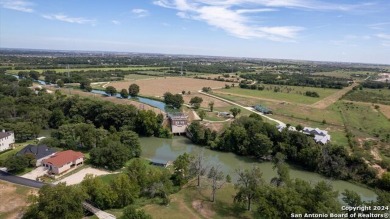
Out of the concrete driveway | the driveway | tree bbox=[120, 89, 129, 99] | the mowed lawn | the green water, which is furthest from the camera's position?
the mowed lawn

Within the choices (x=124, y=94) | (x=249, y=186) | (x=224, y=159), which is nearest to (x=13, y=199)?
(x=249, y=186)

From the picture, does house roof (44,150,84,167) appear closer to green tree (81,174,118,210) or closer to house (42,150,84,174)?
house (42,150,84,174)

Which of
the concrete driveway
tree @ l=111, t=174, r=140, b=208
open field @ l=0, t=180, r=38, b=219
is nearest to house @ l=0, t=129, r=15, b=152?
the concrete driveway

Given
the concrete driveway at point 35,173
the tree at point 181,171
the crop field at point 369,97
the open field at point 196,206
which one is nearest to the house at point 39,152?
the concrete driveway at point 35,173

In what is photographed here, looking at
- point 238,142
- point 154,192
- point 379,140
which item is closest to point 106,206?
point 154,192

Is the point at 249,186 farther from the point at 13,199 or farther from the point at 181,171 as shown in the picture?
the point at 13,199

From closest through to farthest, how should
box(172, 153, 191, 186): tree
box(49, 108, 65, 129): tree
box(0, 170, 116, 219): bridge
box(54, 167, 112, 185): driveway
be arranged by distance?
box(0, 170, 116, 219): bridge
box(172, 153, 191, 186): tree
box(54, 167, 112, 185): driveway
box(49, 108, 65, 129): tree

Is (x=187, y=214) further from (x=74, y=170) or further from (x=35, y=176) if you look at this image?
(x=35, y=176)
